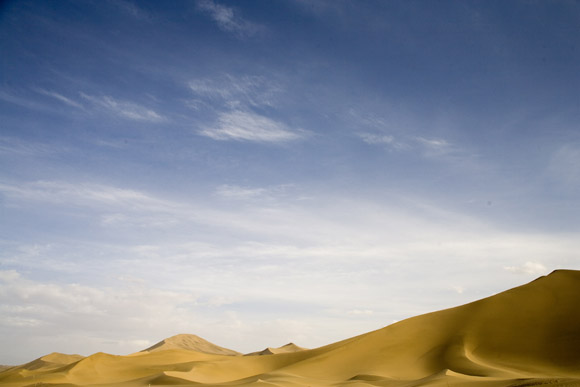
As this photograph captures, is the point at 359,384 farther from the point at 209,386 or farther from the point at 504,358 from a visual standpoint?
the point at 504,358

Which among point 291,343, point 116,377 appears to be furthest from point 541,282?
point 291,343

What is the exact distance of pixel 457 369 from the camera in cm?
3316

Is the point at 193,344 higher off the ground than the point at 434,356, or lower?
higher

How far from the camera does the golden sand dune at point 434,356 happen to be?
106 ft

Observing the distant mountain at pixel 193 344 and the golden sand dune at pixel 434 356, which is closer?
the golden sand dune at pixel 434 356

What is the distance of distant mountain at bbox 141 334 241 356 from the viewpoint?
446ft

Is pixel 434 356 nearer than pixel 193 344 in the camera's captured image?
Yes

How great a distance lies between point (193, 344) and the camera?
462ft

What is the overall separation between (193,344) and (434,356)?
11363 cm

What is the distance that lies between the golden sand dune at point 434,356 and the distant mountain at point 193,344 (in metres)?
87.8

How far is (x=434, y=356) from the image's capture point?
38.0 meters

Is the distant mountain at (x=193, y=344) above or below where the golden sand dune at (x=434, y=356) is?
above

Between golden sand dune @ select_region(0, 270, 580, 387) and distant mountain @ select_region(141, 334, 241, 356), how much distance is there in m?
87.8

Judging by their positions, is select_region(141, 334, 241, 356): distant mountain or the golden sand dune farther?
select_region(141, 334, 241, 356): distant mountain
